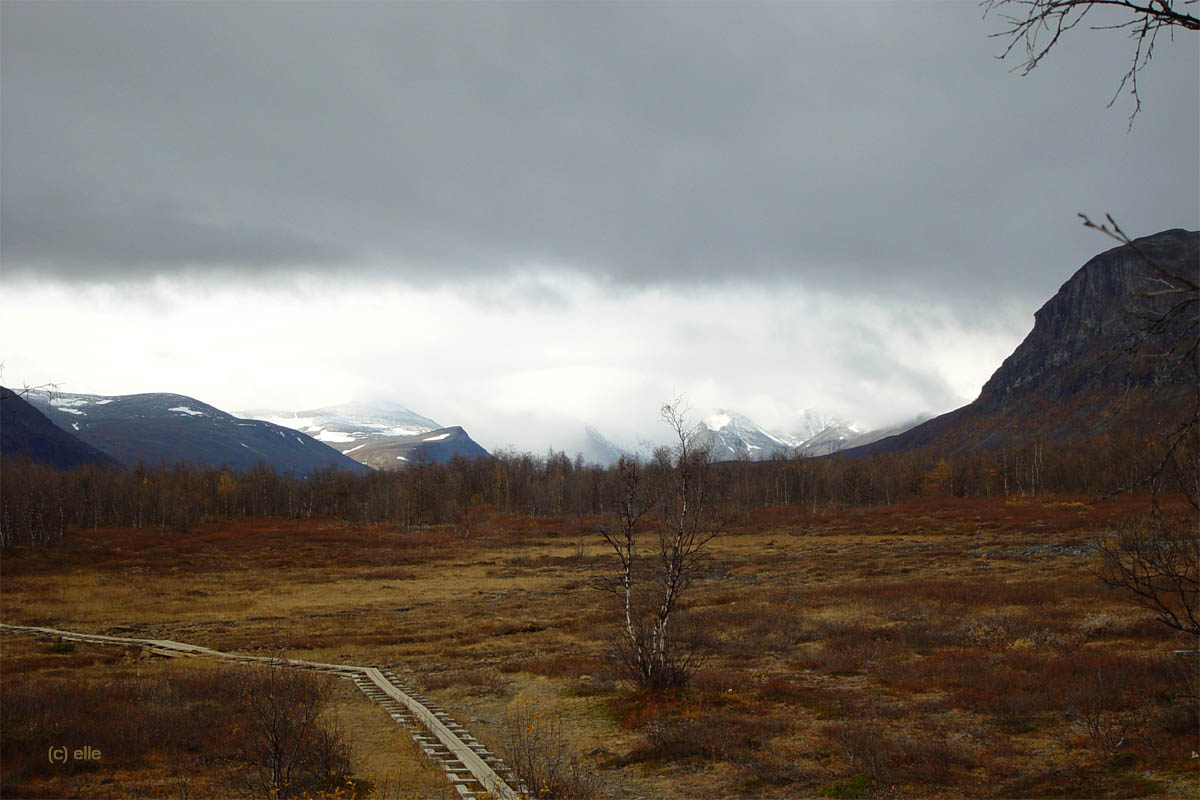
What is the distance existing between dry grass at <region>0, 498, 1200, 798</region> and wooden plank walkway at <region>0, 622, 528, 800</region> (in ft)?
2.00

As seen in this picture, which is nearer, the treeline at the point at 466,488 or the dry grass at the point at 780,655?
the dry grass at the point at 780,655

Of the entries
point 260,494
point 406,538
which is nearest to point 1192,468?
point 406,538

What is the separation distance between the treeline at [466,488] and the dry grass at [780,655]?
54156mm

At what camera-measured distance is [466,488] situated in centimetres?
18012

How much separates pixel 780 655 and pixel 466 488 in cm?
16065

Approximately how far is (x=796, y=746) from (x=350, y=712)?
11.4 metres

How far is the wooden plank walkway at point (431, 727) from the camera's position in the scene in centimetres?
1182

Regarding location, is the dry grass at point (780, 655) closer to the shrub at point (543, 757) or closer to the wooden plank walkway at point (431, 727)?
the shrub at point (543, 757)

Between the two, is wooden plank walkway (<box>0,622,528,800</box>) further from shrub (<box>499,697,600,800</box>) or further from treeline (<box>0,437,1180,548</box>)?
treeline (<box>0,437,1180,548</box>)

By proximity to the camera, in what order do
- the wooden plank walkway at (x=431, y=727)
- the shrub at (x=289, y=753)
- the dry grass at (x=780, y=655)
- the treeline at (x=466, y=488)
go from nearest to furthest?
the shrub at (x=289, y=753)
the wooden plank walkway at (x=431, y=727)
the dry grass at (x=780, y=655)
the treeline at (x=466, y=488)

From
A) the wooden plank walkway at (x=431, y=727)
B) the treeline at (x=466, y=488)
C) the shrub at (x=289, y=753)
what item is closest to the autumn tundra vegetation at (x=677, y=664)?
the shrub at (x=289, y=753)

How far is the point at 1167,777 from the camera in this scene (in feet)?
35.3

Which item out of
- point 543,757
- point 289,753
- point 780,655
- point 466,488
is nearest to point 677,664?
point 780,655

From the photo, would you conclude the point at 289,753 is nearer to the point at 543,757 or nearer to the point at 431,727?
the point at 431,727
